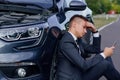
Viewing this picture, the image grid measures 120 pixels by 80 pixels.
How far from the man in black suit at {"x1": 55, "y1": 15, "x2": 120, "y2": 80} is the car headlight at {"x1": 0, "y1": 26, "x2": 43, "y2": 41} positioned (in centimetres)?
38

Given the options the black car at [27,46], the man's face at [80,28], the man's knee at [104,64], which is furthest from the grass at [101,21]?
the man's face at [80,28]

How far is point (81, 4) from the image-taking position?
7.58 m

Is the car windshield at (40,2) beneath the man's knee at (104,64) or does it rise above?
above

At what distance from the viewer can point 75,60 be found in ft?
17.3

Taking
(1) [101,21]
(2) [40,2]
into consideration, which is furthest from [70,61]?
(1) [101,21]

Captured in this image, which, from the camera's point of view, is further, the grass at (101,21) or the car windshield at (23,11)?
the grass at (101,21)

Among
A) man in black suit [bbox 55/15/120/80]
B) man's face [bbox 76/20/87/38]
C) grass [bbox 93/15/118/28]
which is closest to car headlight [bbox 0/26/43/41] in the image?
man in black suit [bbox 55/15/120/80]

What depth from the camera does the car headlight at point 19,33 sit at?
5508mm

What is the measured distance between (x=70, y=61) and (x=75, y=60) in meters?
0.08

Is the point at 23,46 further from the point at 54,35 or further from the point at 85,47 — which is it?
the point at 85,47

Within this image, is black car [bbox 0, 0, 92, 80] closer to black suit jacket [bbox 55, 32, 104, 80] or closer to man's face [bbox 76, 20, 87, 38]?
black suit jacket [bbox 55, 32, 104, 80]

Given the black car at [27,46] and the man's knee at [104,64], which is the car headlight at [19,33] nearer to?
the black car at [27,46]

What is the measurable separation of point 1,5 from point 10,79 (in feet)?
6.59

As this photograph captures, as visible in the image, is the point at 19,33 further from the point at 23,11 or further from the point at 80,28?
the point at 23,11
